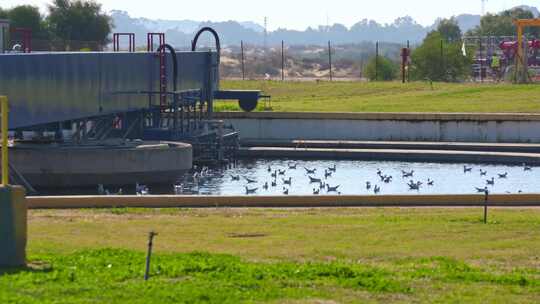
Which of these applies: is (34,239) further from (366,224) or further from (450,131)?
(450,131)

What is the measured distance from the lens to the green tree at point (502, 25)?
122 metres

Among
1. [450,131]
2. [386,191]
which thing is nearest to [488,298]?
[386,191]

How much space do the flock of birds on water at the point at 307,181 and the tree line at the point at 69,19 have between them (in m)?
40.3

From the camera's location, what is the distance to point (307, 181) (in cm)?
3647

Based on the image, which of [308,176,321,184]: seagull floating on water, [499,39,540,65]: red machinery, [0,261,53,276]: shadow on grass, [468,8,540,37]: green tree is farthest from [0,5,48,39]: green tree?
[0,261,53,276]: shadow on grass

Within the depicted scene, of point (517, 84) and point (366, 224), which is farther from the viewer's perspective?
point (517, 84)

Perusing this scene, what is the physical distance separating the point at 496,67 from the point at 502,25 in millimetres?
54516

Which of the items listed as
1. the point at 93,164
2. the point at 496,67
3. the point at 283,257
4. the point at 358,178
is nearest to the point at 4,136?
the point at 283,257

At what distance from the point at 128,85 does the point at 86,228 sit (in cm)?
2261

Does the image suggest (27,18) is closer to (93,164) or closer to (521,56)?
(521,56)

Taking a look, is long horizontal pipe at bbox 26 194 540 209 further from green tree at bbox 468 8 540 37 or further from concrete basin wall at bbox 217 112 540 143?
green tree at bbox 468 8 540 37

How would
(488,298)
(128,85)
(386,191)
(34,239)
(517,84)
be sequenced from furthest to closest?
(517,84) → (128,85) → (386,191) → (34,239) → (488,298)

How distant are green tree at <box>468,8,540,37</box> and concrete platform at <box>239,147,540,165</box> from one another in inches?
3012

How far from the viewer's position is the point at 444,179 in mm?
37000
